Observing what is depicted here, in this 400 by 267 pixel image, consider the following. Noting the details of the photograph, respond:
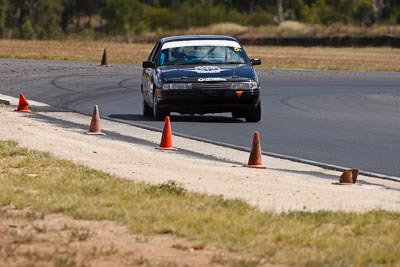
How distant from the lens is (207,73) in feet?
74.1

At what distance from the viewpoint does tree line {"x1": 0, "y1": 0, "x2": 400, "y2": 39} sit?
358 feet

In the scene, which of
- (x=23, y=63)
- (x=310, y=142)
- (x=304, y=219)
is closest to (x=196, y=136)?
(x=310, y=142)

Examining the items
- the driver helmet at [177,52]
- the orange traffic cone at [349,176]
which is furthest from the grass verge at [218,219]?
the driver helmet at [177,52]

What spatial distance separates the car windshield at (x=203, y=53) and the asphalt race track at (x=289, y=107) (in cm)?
111

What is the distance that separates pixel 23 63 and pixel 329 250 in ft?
121

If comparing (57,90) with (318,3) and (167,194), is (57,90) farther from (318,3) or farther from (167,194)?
(318,3)

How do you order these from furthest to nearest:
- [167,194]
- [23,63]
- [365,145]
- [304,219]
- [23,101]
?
1. [23,63]
2. [23,101]
3. [365,145]
4. [167,194]
5. [304,219]

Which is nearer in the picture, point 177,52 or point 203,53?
point 203,53

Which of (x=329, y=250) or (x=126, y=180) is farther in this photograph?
(x=126, y=180)

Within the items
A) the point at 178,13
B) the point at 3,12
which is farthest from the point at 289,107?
the point at 178,13

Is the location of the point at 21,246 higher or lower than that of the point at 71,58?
higher

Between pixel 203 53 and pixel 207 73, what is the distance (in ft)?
3.47

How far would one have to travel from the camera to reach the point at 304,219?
10.8m

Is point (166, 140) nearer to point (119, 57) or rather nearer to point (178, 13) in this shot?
point (119, 57)
